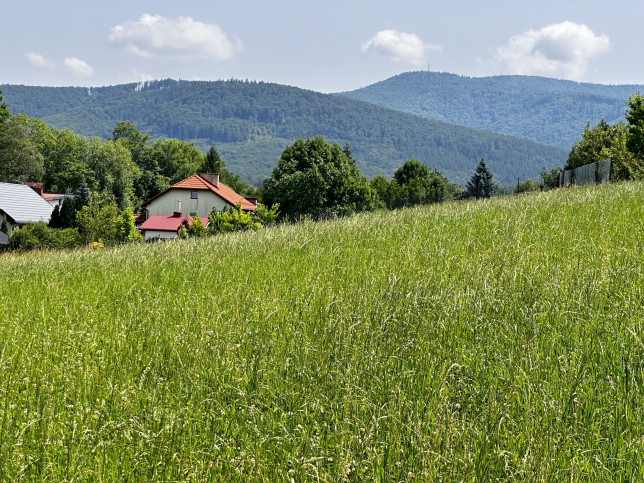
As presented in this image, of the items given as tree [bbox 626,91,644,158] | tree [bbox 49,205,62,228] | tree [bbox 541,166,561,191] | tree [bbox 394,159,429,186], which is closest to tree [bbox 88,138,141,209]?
tree [bbox 49,205,62,228]

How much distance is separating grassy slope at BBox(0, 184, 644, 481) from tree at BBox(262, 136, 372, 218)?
5350cm

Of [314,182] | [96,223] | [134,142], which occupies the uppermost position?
[134,142]

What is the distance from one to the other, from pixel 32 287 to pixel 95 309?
2909 millimetres

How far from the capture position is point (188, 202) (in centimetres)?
8281

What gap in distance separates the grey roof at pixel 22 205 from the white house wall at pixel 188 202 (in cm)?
1579

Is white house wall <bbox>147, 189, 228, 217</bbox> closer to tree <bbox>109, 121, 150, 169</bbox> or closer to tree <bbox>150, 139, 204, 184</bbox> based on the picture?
tree <bbox>150, 139, 204, 184</bbox>

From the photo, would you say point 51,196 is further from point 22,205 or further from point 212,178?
point 212,178

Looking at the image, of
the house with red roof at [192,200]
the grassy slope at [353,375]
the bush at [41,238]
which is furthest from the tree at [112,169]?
the grassy slope at [353,375]

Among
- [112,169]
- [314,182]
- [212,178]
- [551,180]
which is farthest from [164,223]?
[551,180]

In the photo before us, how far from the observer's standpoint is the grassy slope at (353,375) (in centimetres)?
270

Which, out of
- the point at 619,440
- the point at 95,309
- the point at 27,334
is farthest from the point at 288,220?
the point at 619,440

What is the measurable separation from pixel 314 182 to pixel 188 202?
91.0ft

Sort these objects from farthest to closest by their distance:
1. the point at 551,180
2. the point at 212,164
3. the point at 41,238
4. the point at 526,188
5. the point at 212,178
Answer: the point at 212,164 < the point at 212,178 < the point at 551,180 < the point at 41,238 < the point at 526,188

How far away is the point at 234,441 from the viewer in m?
2.96
